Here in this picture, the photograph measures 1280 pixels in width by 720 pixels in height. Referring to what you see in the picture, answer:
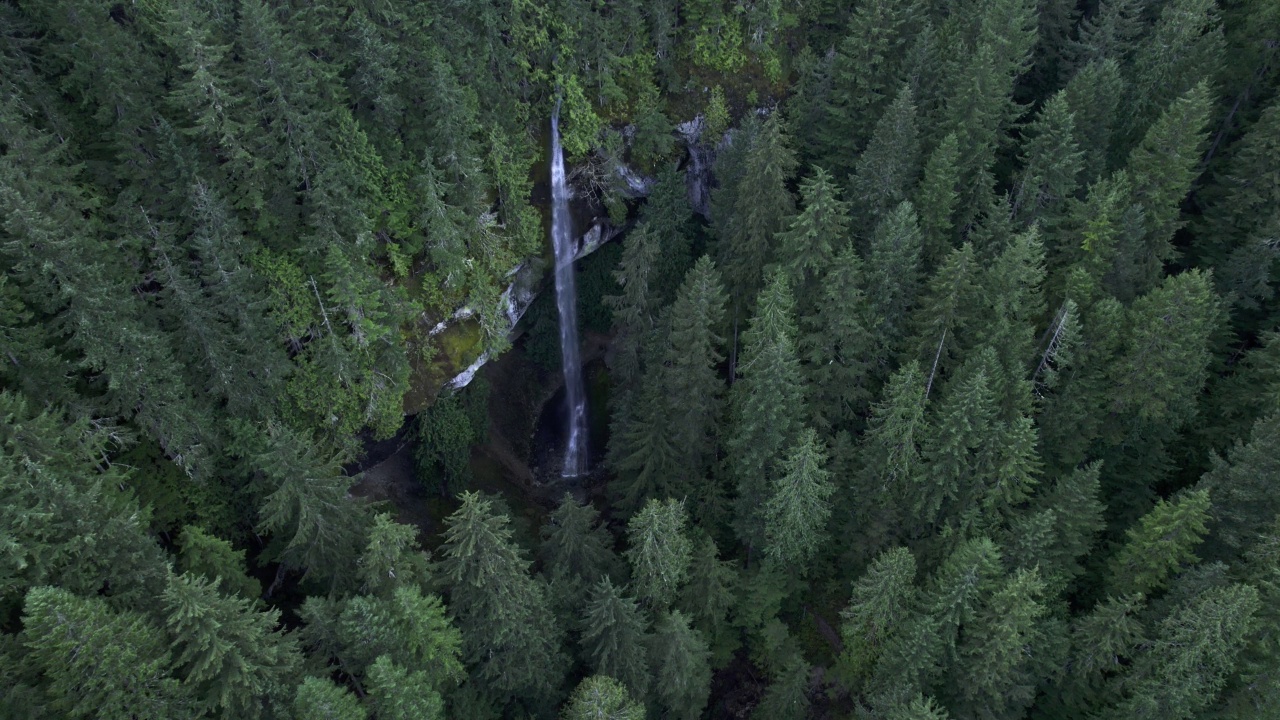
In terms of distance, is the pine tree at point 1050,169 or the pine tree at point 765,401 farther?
the pine tree at point 1050,169

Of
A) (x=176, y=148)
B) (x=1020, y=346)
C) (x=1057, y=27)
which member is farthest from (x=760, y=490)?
(x=1057, y=27)

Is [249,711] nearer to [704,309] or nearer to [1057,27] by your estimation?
[704,309]

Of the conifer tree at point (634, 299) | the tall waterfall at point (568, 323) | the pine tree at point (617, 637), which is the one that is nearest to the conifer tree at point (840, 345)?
the conifer tree at point (634, 299)

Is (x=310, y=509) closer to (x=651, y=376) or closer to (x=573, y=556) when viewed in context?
(x=573, y=556)

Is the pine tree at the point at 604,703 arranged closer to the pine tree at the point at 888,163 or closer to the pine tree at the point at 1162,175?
the pine tree at the point at 888,163

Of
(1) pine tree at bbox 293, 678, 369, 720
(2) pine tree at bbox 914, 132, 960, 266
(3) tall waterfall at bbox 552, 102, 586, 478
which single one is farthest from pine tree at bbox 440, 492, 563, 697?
(2) pine tree at bbox 914, 132, 960, 266
